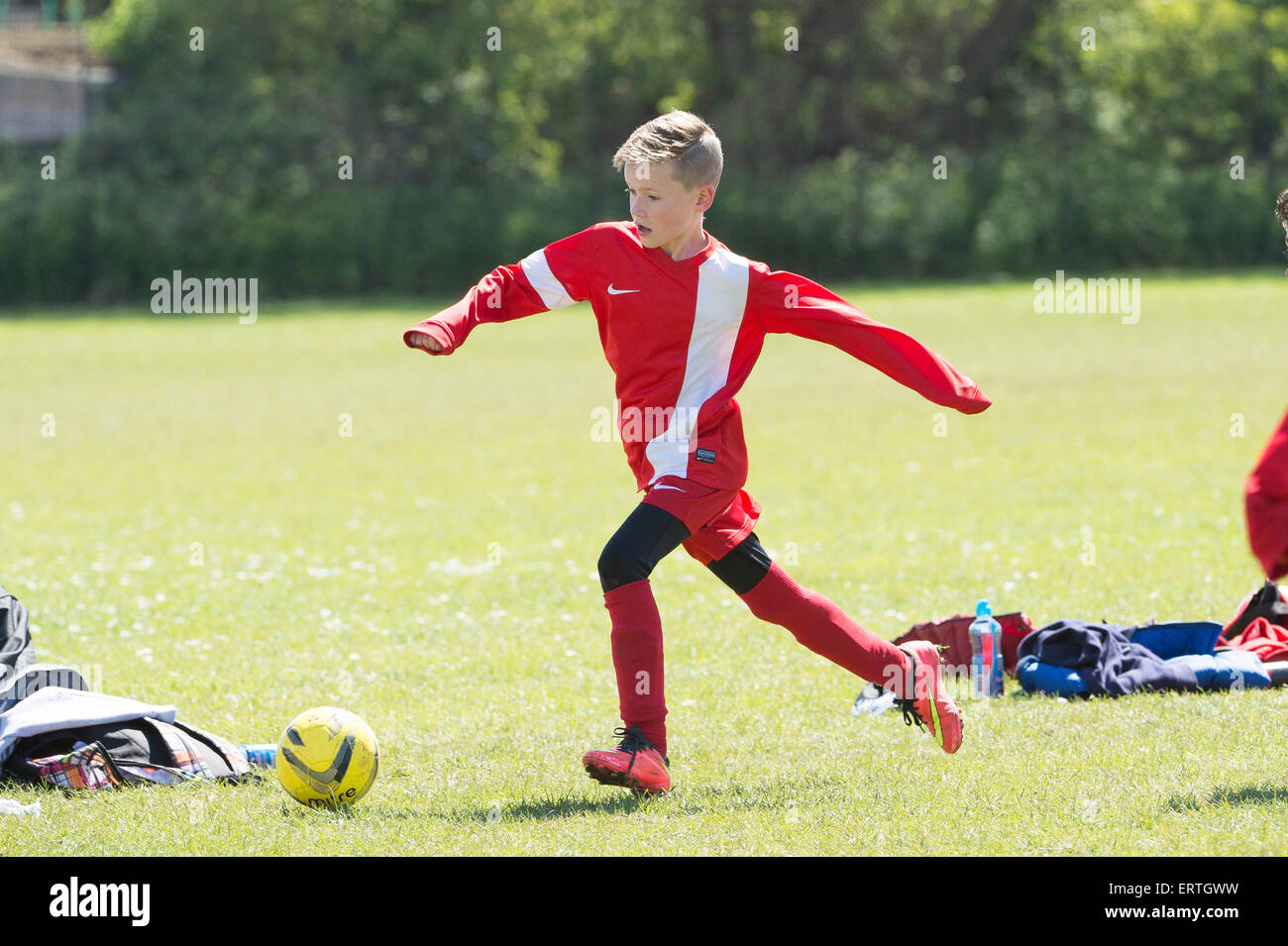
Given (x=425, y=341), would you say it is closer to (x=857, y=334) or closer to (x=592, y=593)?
(x=857, y=334)

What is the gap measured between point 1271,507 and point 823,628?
182 cm

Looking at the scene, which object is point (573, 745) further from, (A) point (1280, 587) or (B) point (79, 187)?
(B) point (79, 187)

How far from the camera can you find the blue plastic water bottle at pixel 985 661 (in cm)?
591

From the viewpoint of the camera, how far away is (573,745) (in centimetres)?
546

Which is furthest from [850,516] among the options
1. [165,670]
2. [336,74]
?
[336,74]

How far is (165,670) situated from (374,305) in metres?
27.4

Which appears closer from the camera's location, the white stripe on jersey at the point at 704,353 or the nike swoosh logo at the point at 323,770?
the nike swoosh logo at the point at 323,770

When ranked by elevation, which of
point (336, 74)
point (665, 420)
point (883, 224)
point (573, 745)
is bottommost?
point (573, 745)

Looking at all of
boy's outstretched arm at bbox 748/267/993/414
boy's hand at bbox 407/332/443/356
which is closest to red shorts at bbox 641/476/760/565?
boy's outstretched arm at bbox 748/267/993/414

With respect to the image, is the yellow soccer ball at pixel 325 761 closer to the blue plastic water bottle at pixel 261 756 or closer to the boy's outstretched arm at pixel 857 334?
the blue plastic water bottle at pixel 261 756

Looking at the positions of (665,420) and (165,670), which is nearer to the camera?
(665,420)

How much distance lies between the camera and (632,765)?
4.70 meters

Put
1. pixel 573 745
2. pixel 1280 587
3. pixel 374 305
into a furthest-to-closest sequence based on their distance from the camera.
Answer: pixel 374 305 → pixel 1280 587 → pixel 573 745

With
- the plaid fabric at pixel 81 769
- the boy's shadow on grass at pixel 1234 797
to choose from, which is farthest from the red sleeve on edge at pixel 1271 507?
the plaid fabric at pixel 81 769
